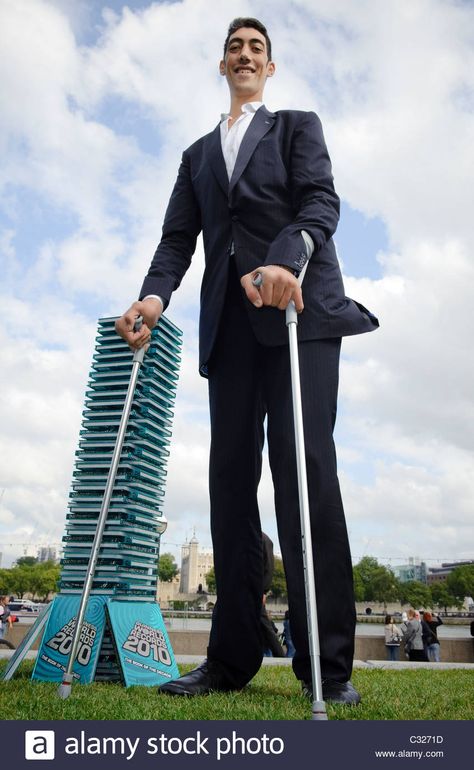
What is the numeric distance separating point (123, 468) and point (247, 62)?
3.05 metres

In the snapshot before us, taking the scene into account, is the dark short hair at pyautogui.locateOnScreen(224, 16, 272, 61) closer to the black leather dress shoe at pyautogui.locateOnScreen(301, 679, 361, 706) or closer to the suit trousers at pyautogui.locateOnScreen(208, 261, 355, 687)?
the suit trousers at pyautogui.locateOnScreen(208, 261, 355, 687)

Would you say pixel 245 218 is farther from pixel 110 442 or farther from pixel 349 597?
pixel 110 442

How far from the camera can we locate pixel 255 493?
3270mm

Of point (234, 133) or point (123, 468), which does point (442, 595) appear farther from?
point (234, 133)

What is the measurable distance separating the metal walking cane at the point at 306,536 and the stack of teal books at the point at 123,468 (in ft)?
8.69

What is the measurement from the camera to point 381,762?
171cm

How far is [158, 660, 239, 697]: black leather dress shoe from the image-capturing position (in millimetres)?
2908

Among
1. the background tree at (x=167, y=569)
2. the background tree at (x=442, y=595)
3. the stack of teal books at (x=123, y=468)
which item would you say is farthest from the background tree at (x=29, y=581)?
the stack of teal books at (x=123, y=468)

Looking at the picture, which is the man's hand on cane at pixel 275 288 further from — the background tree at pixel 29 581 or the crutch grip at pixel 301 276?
the background tree at pixel 29 581

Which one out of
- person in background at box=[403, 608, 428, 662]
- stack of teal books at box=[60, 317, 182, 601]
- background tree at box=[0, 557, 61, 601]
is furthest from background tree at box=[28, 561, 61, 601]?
stack of teal books at box=[60, 317, 182, 601]

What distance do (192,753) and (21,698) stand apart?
1385 millimetres

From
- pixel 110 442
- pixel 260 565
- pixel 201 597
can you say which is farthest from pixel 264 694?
pixel 201 597

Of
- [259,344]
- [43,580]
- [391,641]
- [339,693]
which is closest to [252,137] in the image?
[259,344]

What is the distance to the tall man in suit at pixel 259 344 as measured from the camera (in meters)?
2.80
